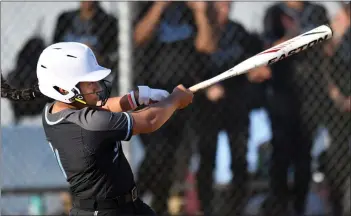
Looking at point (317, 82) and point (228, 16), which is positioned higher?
point (228, 16)

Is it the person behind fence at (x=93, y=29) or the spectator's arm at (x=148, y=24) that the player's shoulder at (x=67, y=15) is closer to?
the person behind fence at (x=93, y=29)

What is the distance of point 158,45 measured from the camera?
5320 millimetres

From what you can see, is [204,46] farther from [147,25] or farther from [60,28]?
[60,28]

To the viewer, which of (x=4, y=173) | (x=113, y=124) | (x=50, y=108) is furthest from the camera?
(x=4, y=173)

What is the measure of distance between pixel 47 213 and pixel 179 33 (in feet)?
5.59

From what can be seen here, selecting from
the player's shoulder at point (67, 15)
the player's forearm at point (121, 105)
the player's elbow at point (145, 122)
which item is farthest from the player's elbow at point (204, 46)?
the player's elbow at point (145, 122)

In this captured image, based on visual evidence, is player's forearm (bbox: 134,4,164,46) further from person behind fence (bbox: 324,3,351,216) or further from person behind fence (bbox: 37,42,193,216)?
person behind fence (bbox: 37,42,193,216)

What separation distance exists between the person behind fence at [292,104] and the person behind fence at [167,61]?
55 centimetres

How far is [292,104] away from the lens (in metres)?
5.44

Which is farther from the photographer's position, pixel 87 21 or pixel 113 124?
pixel 87 21

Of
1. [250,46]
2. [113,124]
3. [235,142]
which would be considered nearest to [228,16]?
[250,46]

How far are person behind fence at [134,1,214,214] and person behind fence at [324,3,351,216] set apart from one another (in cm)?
101

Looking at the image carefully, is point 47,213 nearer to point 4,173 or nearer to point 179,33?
point 4,173

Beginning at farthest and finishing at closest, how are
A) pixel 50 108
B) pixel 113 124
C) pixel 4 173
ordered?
pixel 4 173 < pixel 50 108 < pixel 113 124
